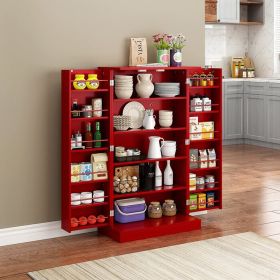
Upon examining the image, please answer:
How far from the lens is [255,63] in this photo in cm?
986

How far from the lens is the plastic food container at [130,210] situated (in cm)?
464

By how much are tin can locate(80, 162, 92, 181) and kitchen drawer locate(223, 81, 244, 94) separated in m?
4.99

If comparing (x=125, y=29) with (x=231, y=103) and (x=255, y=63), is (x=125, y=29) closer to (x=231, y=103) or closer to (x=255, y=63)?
(x=231, y=103)

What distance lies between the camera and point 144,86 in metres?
4.65

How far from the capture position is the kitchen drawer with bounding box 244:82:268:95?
8.87 meters

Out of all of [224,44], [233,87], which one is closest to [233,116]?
[233,87]

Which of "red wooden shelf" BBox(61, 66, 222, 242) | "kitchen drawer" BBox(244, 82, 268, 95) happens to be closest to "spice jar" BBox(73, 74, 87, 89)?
"red wooden shelf" BBox(61, 66, 222, 242)

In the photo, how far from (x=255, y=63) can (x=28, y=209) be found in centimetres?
625

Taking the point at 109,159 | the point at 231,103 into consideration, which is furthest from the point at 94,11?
the point at 231,103

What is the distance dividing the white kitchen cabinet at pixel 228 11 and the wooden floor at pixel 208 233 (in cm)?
310

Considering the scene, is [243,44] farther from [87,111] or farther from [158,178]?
[87,111]

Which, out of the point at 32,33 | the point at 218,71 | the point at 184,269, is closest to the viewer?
the point at 184,269

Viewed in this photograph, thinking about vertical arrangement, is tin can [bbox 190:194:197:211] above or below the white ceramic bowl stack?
below

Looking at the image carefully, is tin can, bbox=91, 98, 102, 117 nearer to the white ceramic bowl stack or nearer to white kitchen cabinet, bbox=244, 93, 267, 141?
the white ceramic bowl stack
